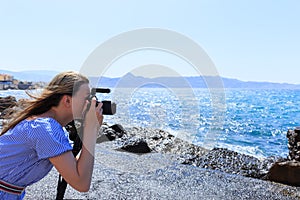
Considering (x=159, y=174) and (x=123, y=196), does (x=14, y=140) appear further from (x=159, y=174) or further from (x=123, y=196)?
(x=159, y=174)

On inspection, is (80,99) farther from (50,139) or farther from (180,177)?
(180,177)

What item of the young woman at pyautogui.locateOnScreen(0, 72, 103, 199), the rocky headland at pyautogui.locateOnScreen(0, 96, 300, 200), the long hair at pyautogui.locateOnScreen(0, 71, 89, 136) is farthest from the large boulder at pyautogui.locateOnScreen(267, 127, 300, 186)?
the long hair at pyautogui.locateOnScreen(0, 71, 89, 136)

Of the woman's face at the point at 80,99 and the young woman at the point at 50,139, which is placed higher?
the woman's face at the point at 80,99

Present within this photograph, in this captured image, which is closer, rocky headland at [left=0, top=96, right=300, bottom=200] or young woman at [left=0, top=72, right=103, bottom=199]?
young woman at [left=0, top=72, right=103, bottom=199]

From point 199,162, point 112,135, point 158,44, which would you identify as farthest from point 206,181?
point 112,135

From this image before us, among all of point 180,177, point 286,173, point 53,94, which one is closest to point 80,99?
point 53,94

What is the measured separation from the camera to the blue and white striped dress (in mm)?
1385

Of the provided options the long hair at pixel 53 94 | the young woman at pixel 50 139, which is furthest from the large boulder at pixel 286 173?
the long hair at pixel 53 94

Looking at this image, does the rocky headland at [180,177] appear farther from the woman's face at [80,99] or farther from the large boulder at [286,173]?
the woman's face at [80,99]

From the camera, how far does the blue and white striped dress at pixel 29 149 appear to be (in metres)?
1.38

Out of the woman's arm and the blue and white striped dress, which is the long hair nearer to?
the blue and white striped dress

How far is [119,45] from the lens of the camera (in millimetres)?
2406

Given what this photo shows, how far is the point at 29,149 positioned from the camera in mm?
1450

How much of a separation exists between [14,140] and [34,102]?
9.0 inches
